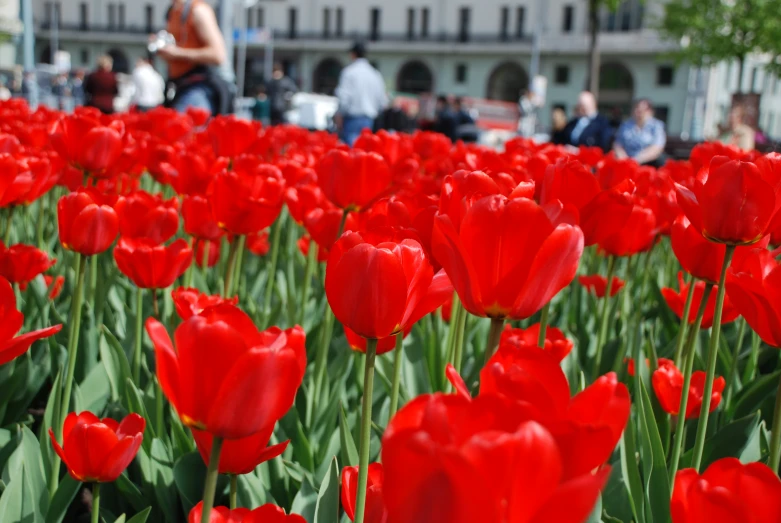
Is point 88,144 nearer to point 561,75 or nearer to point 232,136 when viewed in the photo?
point 232,136

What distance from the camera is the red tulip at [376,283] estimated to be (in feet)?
2.84

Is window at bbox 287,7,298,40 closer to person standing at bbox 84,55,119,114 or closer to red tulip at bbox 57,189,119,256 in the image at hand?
person standing at bbox 84,55,119,114

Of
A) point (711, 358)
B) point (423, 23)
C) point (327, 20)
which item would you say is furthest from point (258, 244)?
point (327, 20)

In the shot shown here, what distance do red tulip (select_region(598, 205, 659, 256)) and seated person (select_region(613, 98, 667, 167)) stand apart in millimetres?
6110

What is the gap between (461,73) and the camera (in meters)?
53.4

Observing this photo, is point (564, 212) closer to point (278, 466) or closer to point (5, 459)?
point (278, 466)

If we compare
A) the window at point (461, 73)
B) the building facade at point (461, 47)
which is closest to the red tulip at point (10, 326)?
the building facade at point (461, 47)

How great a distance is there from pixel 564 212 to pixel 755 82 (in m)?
52.4

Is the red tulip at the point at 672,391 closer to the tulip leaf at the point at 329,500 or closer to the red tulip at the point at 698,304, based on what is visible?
the red tulip at the point at 698,304

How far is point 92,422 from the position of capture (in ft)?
3.61

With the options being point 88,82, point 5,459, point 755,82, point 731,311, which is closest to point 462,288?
point 731,311

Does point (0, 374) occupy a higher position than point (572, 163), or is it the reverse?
point (572, 163)

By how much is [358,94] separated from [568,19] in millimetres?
43640

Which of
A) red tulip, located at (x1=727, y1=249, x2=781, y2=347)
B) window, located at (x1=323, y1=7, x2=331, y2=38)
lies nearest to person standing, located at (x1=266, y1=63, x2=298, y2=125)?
red tulip, located at (x1=727, y1=249, x2=781, y2=347)
